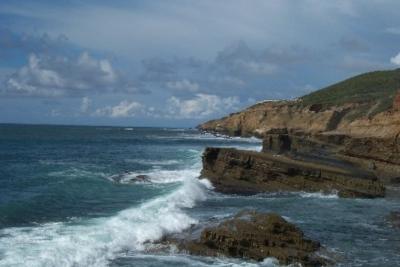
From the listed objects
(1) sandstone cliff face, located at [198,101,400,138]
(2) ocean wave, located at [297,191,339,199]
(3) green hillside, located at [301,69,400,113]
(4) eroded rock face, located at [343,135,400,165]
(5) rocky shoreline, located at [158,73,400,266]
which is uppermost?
(3) green hillside, located at [301,69,400,113]

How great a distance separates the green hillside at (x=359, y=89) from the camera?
127m

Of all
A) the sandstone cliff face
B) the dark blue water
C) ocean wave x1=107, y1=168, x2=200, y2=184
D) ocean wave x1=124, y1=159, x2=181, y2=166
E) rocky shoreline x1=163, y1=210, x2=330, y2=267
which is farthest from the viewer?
the sandstone cliff face

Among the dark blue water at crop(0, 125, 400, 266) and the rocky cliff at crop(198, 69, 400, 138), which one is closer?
the dark blue water at crop(0, 125, 400, 266)

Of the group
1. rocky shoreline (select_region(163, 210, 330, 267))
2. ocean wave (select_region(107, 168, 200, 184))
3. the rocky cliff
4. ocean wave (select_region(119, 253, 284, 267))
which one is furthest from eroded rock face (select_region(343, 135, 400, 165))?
ocean wave (select_region(119, 253, 284, 267))

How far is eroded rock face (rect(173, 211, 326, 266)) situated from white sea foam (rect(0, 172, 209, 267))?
8.59 feet

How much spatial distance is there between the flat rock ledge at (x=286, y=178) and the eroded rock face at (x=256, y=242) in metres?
16.4

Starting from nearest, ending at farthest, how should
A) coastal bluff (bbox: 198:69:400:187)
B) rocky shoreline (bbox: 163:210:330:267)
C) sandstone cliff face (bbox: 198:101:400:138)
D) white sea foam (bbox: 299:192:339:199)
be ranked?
rocky shoreline (bbox: 163:210:330:267)
white sea foam (bbox: 299:192:339:199)
coastal bluff (bbox: 198:69:400:187)
sandstone cliff face (bbox: 198:101:400:138)

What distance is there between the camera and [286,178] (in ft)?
128

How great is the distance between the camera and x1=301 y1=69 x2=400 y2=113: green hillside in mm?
126950

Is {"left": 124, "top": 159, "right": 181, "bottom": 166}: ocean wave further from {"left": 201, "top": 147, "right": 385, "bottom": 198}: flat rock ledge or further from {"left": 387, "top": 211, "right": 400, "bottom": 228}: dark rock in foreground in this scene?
{"left": 387, "top": 211, "right": 400, "bottom": 228}: dark rock in foreground

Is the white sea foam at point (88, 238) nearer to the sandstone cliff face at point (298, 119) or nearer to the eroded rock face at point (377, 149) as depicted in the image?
the eroded rock face at point (377, 149)

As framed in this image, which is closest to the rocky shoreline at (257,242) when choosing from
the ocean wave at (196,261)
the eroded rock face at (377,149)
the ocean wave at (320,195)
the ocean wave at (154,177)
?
the ocean wave at (196,261)

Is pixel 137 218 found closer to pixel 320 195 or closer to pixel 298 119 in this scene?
pixel 320 195

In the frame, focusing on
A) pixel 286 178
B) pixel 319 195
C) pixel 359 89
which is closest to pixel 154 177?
pixel 286 178
